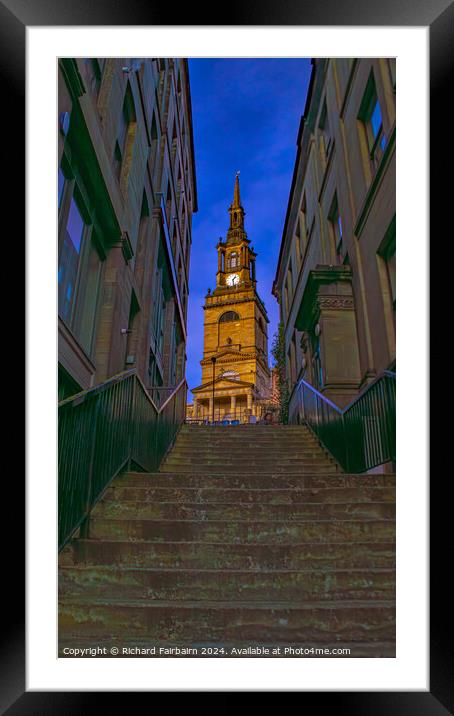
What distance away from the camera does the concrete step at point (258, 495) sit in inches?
183

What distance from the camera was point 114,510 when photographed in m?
4.38

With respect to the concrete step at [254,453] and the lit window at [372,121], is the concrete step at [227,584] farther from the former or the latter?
the lit window at [372,121]

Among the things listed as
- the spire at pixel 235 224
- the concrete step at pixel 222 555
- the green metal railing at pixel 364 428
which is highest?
the spire at pixel 235 224

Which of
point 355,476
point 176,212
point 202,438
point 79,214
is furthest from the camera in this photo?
point 176,212

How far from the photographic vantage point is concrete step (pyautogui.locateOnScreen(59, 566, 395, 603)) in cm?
328

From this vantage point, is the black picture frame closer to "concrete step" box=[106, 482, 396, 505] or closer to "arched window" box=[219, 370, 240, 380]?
"concrete step" box=[106, 482, 396, 505]

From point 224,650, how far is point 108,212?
7.76m

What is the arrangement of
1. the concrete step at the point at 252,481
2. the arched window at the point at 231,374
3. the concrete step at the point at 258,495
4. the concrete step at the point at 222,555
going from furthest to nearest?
the arched window at the point at 231,374, the concrete step at the point at 252,481, the concrete step at the point at 258,495, the concrete step at the point at 222,555

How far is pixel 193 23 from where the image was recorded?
2.87 meters

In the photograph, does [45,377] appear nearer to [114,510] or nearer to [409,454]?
[114,510]

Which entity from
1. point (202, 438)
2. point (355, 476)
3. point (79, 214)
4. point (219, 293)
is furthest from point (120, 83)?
point (219, 293)

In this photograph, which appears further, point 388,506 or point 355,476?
point 355,476

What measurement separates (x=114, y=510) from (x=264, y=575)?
167 cm

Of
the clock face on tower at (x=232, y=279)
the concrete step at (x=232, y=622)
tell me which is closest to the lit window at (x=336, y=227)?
the concrete step at (x=232, y=622)
